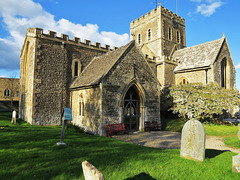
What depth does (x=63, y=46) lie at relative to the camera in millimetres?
16109

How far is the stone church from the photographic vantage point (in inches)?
467

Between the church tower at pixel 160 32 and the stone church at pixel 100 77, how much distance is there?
5.55m

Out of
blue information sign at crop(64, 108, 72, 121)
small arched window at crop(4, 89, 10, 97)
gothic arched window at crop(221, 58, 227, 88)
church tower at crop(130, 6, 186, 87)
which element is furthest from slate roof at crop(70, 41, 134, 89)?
small arched window at crop(4, 89, 10, 97)

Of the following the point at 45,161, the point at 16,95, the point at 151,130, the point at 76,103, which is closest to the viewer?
the point at 45,161

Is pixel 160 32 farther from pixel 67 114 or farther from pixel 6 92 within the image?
pixel 6 92

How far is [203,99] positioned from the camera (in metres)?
14.7

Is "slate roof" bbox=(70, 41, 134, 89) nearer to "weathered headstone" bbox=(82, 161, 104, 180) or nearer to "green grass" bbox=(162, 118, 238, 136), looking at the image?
"green grass" bbox=(162, 118, 238, 136)

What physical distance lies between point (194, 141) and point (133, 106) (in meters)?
8.80

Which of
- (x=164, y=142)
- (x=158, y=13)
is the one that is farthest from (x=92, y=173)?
(x=158, y=13)

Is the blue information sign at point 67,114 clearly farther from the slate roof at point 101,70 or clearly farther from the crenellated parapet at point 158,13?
the crenellated parapet at point 158,13

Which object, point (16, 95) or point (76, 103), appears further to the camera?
point (16, 95)

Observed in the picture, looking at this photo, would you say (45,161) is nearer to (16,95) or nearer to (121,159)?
(121,159)

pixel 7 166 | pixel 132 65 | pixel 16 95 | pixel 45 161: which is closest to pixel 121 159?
pixel 45 161

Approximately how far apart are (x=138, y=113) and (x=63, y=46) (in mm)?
9905
